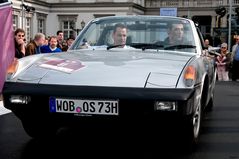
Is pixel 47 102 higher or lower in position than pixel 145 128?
higher

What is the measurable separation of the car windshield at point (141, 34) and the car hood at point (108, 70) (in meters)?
0.54

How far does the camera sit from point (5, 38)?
7.39m

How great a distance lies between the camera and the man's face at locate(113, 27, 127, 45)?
201 inches

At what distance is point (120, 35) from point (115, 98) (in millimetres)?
1600

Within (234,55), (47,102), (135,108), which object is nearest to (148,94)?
(135,108)

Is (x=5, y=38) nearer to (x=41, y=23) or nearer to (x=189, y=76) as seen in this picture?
(x=189, y=76)

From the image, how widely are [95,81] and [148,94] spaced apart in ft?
1.56

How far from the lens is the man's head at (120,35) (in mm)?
5098

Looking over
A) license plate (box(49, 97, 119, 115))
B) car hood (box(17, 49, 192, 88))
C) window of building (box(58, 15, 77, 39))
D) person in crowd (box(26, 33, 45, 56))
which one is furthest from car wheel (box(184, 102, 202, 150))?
window of building (box(58, 15, 77, 39))

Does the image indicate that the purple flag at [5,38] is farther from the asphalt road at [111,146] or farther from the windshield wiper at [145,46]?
the windshield wiper at [145,46]

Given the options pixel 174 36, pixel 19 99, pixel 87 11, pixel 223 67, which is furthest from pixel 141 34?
pixel 87 11

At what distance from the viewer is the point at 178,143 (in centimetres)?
448

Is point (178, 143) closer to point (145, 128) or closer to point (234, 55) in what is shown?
point (145, 128)

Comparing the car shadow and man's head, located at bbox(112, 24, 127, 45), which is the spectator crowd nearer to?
man's head, located at bbox(112, 24, 127, 45)
